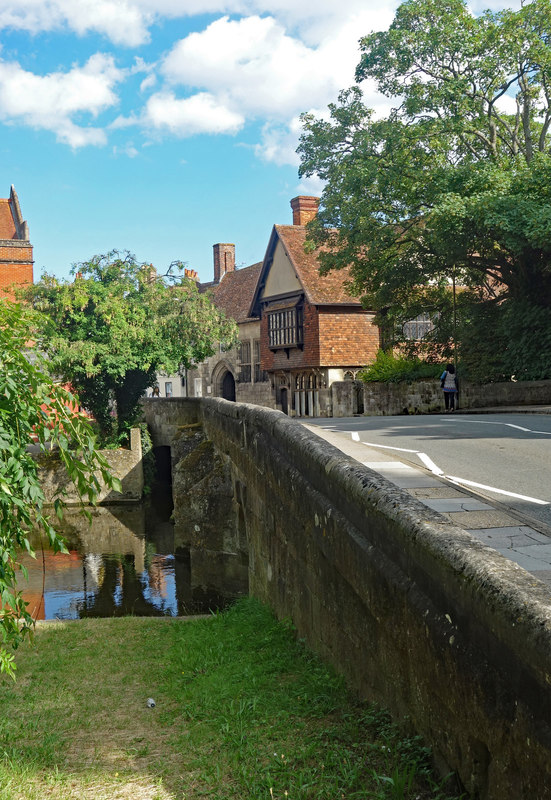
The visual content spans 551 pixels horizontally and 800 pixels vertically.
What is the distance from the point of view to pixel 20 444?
472 cm

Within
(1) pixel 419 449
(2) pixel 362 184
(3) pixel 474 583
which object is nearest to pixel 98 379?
(2) pixel 362 184

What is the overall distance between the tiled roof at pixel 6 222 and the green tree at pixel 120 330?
63.9 feet

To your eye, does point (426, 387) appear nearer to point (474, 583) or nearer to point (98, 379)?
point (98, 379)

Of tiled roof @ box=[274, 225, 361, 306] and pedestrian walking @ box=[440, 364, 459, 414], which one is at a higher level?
tiled roof @ box=[274, 225, 361, 306]

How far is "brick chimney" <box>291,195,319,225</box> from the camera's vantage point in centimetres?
4384

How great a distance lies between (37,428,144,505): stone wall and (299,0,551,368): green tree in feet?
34.5

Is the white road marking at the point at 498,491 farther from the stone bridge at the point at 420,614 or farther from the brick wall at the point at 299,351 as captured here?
the brick wall at the point at 299,351

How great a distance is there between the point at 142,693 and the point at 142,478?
79.6 ft

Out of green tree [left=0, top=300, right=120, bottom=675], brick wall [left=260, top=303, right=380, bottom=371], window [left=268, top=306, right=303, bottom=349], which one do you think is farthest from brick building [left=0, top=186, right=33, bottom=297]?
green tree [left=0, top=300, right=120, bottom=675]

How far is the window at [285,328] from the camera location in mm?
38625

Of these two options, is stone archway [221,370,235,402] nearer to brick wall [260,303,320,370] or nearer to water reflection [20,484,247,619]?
brick wall [260,303,320,370]

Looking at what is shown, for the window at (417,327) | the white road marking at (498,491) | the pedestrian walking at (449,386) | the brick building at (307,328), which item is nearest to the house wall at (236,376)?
the brick building at (307,328)

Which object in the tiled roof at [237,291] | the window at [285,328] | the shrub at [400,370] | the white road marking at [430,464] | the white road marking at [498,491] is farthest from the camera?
the tiled roof at [237,291]

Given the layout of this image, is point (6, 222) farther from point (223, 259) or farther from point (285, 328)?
point (285, 328)
